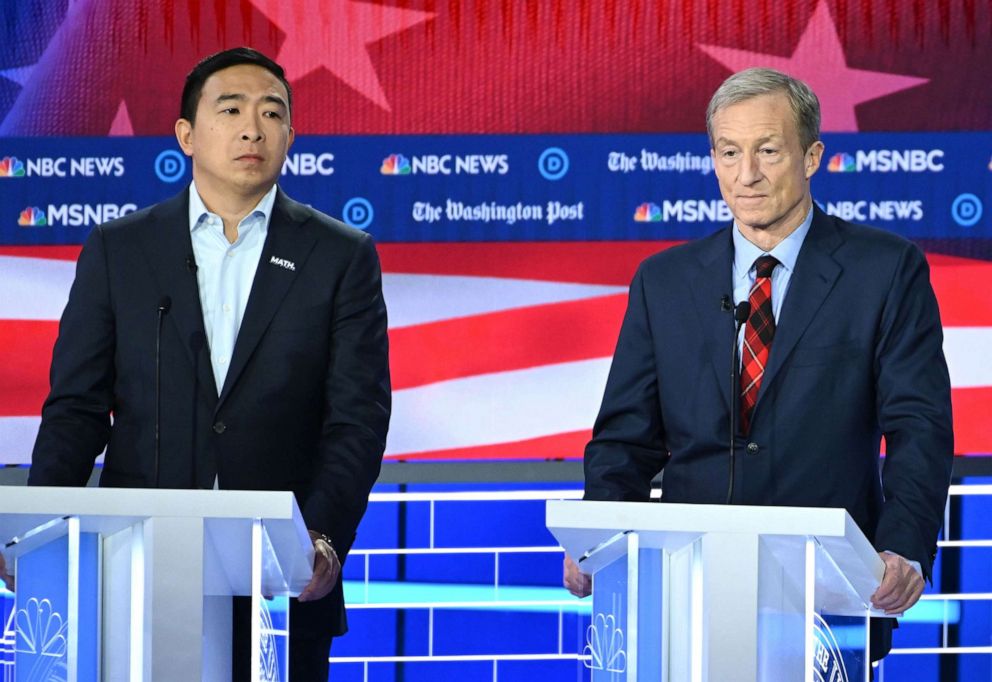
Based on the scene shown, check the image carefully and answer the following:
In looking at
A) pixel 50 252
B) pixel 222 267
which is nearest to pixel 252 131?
pixel 222 267

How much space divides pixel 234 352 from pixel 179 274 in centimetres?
→ 21

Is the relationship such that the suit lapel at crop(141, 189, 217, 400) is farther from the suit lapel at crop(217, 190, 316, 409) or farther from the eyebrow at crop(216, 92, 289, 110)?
the eyebrow at crop(216, 92, 289, 110)

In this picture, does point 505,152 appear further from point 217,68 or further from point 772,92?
point 772,92

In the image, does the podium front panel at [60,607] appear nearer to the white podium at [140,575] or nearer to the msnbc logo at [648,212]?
the white podium at [140,575]

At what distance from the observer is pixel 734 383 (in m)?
2.88

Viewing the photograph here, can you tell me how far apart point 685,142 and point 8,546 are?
299 cm

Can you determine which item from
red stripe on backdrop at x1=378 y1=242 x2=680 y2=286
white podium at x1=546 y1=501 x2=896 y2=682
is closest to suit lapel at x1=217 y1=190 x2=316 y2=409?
white podium at x1=546 y1=501 x2=896 y2=682

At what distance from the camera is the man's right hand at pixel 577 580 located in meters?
2.78

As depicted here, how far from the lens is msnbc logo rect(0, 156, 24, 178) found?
4.92m

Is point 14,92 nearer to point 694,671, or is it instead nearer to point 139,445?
point 139,445

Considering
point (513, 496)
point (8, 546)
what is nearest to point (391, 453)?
point (513, 496)

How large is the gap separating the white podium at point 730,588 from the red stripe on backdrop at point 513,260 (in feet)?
8.40

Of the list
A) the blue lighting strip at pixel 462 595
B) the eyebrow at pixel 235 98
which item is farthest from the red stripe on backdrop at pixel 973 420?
the eyebrow at pixel 235 98

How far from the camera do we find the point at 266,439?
318 cm
